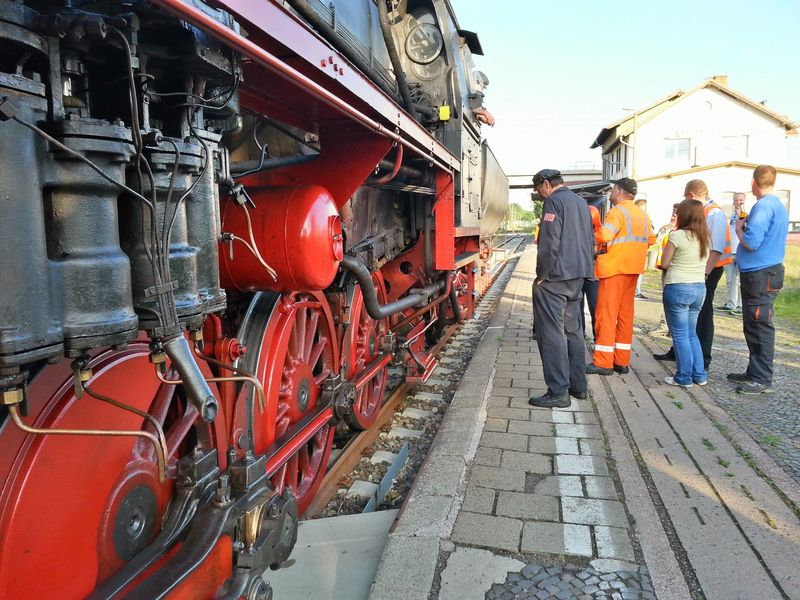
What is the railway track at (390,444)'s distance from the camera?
316cm

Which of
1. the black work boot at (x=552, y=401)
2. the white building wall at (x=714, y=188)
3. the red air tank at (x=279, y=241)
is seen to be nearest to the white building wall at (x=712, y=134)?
the white building wall at (x=714, y=188)

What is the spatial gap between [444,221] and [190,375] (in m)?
3.29

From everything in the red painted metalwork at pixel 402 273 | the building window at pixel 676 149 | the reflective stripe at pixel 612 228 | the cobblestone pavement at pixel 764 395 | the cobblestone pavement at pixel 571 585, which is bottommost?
the cobblestone pavement at pixel 764 395

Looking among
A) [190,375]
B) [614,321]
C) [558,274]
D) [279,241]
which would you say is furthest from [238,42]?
[614,321]

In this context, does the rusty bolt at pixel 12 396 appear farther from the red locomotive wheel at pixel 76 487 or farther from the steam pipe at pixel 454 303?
the steam pipe at pixel 454 303

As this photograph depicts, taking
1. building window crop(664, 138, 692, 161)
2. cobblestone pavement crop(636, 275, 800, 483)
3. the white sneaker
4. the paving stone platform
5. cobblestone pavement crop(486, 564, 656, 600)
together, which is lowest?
cobblestone pavement crop(636, 275, 800, 483)

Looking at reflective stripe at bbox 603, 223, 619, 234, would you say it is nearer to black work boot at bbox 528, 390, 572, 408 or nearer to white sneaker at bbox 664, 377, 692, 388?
white sneaker at bbox 664, 377, 692, 388

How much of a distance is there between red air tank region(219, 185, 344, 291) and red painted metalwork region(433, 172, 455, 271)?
93.4 inches

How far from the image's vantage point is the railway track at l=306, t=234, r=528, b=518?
3162 millimetres

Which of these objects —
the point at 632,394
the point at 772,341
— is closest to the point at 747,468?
the point at 632,394

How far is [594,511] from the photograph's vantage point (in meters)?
2.57

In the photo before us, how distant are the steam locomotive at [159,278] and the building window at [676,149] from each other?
32.7m

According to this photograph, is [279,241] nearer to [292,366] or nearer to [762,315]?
[292,366]

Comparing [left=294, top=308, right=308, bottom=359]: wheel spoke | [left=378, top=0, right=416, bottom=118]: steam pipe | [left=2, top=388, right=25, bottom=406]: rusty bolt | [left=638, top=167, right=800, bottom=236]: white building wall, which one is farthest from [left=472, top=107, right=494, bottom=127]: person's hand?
[left=638, top=167, right=800, bottom=236]: white building wall
